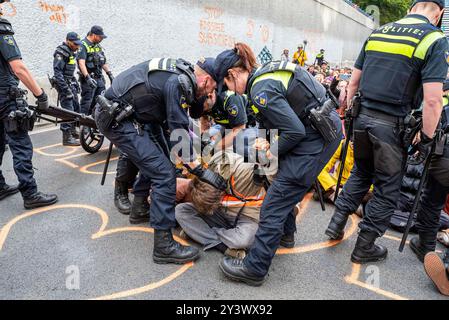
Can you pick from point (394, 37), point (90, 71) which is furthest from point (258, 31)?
point (394, 37)

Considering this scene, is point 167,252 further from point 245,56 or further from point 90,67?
point 90,67

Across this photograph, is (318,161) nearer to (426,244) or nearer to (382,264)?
(382,264)

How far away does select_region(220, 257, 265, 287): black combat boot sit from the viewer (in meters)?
2.42

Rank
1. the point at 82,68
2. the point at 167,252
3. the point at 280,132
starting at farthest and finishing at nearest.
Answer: the point at 82,68, the point at 167,252, the point at 280,132

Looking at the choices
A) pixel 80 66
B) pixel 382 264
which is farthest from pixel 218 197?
pixel 80 66

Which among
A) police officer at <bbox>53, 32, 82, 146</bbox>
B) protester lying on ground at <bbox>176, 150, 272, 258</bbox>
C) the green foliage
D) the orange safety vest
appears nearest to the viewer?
protester lying on ground at <bbox>176, 150, 272, 258</bbox>

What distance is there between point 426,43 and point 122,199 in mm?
2929

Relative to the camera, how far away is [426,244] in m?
2.82

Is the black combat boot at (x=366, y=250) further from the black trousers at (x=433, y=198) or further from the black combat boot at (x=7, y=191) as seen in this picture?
the black combat boot at (x=7, y=191)

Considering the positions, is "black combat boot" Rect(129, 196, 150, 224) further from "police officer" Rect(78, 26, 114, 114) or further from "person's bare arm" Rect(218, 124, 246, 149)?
"police officer" Rect(78, 26, 114, 114)

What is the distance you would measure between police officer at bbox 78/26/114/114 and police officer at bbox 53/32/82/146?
0.22 m

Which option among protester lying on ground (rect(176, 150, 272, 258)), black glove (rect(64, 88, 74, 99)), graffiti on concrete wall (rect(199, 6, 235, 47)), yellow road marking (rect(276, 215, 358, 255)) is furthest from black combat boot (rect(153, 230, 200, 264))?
graffiti on concrete wall (rect(199, 6, 235, 47))

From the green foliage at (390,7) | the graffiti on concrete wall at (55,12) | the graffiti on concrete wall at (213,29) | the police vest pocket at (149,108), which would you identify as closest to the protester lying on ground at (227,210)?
the police vest pocket at (149,108)

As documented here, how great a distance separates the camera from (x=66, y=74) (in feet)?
19.0
